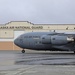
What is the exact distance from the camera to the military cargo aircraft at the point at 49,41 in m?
43.1

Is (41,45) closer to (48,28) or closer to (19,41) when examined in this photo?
(19,41)

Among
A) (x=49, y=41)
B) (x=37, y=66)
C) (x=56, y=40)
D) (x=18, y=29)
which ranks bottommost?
(x=37, y=66)

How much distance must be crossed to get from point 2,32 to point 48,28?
11497mm

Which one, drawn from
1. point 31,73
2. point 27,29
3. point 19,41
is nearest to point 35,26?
point 27,29

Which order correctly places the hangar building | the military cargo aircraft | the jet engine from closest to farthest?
the jet engine → the military cargo aircraft → the hangar building

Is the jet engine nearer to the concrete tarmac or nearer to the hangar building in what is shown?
the concrete tarmac

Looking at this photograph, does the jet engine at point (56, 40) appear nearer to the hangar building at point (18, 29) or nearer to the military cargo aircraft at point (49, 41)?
the military cargo aircraft at point (49, 41)

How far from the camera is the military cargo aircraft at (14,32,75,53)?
4312 cm

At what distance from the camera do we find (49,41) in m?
43.4

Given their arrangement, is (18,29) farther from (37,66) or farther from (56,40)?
(37,66)

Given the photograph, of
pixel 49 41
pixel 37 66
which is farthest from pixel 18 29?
pixel 37 66

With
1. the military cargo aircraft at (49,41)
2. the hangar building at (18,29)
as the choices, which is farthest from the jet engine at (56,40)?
the hangar building at (18,29)

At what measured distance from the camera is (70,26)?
74812 millimetres

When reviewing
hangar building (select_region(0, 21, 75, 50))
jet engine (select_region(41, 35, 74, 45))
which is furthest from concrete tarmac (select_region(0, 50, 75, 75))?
hangar building (select_region(0, 21, 75, 50))
